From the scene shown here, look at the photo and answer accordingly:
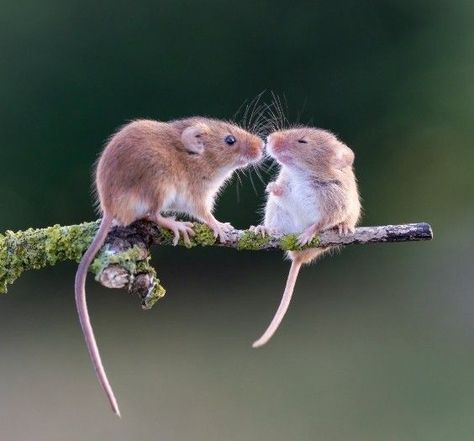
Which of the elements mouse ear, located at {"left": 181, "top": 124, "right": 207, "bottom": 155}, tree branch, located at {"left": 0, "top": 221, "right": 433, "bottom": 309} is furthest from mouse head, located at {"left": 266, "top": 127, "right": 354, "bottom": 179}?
tree branch, located at {"left": 0, "top": 221, "right": 433, "bottom": 309}

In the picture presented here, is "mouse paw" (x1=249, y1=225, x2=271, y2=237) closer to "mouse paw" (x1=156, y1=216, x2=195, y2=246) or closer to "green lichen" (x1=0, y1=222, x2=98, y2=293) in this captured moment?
"mouse paw" (x1=156, y1=216, x2=195, y2=246)

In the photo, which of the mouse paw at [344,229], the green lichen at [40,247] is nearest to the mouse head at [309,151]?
the mouse paw at [344,229]

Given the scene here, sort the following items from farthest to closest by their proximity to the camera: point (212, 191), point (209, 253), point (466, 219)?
point (466, 219)
point (209, 253)
point (212, 191)

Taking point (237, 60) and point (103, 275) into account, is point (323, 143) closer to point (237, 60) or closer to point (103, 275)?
point (103, 275)

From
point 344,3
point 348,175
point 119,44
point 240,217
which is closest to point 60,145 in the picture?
point 119,44

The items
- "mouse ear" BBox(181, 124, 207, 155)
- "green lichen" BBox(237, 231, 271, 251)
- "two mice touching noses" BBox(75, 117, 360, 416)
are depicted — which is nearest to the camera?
"green lichen" BBox(237, 231, 271, 251)

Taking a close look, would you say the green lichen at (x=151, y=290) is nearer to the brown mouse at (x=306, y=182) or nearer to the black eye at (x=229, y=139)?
the brown mouse at (x=306, y=182)

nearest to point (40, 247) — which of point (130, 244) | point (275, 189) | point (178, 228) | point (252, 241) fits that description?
point (130, 244)
